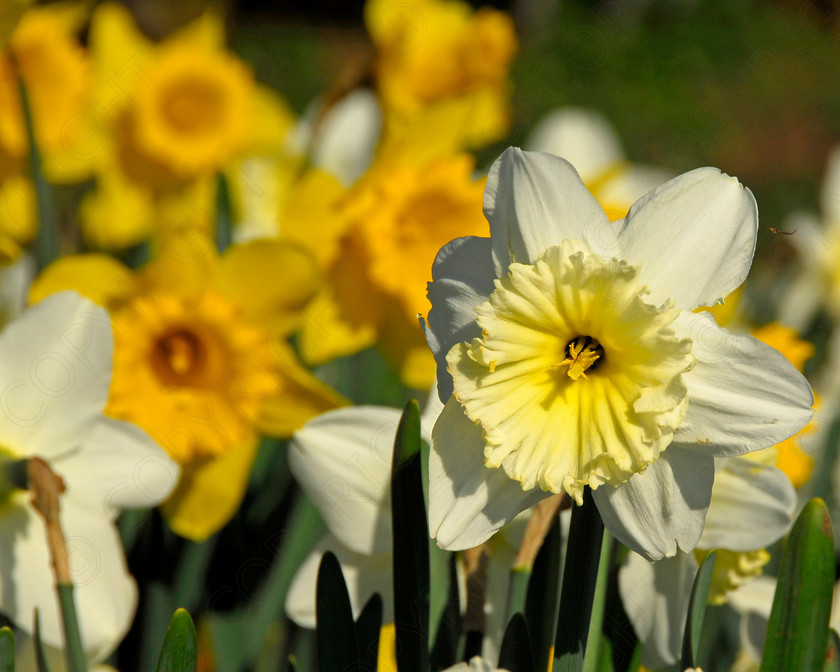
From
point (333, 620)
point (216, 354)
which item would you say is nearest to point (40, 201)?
point (216, 354)

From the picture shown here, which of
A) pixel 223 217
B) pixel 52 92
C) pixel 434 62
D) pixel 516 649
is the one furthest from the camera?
pixel 434 62

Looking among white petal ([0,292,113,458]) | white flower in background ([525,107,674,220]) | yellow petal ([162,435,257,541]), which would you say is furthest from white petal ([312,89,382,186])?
white petal ([0,292,113,458])

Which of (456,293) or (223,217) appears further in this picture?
(223,217)

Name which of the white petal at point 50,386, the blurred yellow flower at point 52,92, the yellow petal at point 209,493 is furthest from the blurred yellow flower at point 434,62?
the white petal at point 50,386

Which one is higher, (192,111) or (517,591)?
(192,111)

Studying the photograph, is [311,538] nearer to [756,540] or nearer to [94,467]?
[94,467]

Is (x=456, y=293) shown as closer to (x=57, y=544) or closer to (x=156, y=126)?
(x=57, y=544)

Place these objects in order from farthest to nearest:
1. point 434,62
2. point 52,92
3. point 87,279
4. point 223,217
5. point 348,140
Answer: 1. point 348,140
2. point 434,62
3. point 52,92
4. point 223,217
5. point 87,279
